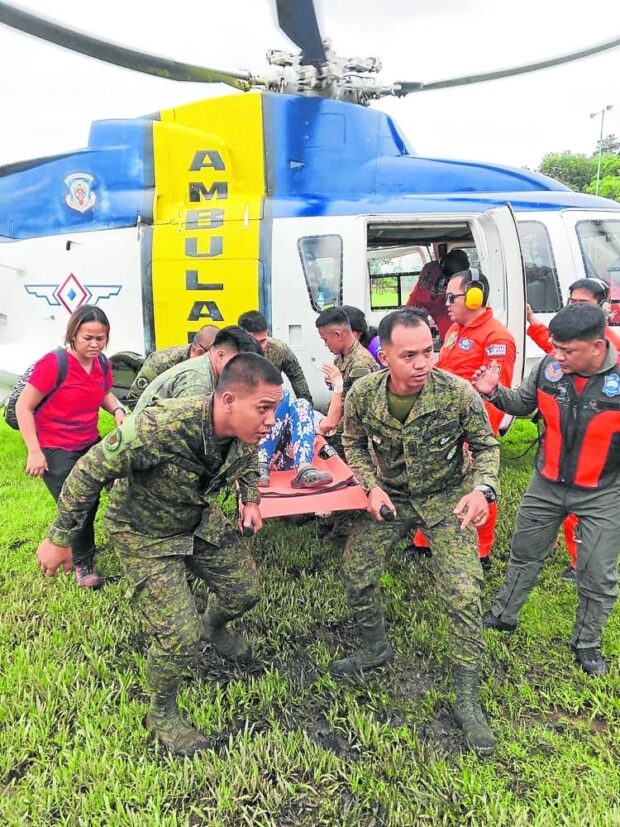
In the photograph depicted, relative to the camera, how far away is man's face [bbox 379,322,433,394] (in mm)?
2268

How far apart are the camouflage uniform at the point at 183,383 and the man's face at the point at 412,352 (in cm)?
85

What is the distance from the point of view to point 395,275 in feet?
26.7

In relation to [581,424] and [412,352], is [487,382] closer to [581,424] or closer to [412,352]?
[581,424]

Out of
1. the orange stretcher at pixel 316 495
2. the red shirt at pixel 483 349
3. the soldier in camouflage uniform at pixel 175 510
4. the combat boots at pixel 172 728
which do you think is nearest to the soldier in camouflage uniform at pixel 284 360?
the orange stretcher at pixel 316 495

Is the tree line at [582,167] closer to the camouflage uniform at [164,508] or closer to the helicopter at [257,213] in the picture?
the helicopter at [257,213]

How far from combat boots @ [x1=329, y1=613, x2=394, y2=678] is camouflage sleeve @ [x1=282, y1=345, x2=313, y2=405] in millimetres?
1904

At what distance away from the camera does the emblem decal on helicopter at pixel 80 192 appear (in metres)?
5.18

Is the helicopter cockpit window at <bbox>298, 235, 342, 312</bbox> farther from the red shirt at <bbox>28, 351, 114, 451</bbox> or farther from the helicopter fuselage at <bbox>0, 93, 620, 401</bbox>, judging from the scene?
the red shirt at <bbox>28, 351, 114, 451</bbox>

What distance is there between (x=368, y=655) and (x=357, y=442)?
1024 millimetres

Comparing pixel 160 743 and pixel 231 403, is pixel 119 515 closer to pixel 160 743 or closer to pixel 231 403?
pixel 231 403

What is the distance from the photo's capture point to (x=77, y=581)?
3516 mm

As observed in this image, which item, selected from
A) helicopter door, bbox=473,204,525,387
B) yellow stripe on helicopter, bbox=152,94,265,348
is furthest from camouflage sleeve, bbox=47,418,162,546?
yellow stripe on helicopter, bbox=152,94,265,348

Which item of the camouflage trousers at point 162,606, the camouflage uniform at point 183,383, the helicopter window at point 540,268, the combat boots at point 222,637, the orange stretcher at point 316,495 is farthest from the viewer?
the helicopter window at point 540,268

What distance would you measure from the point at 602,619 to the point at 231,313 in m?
3.47
